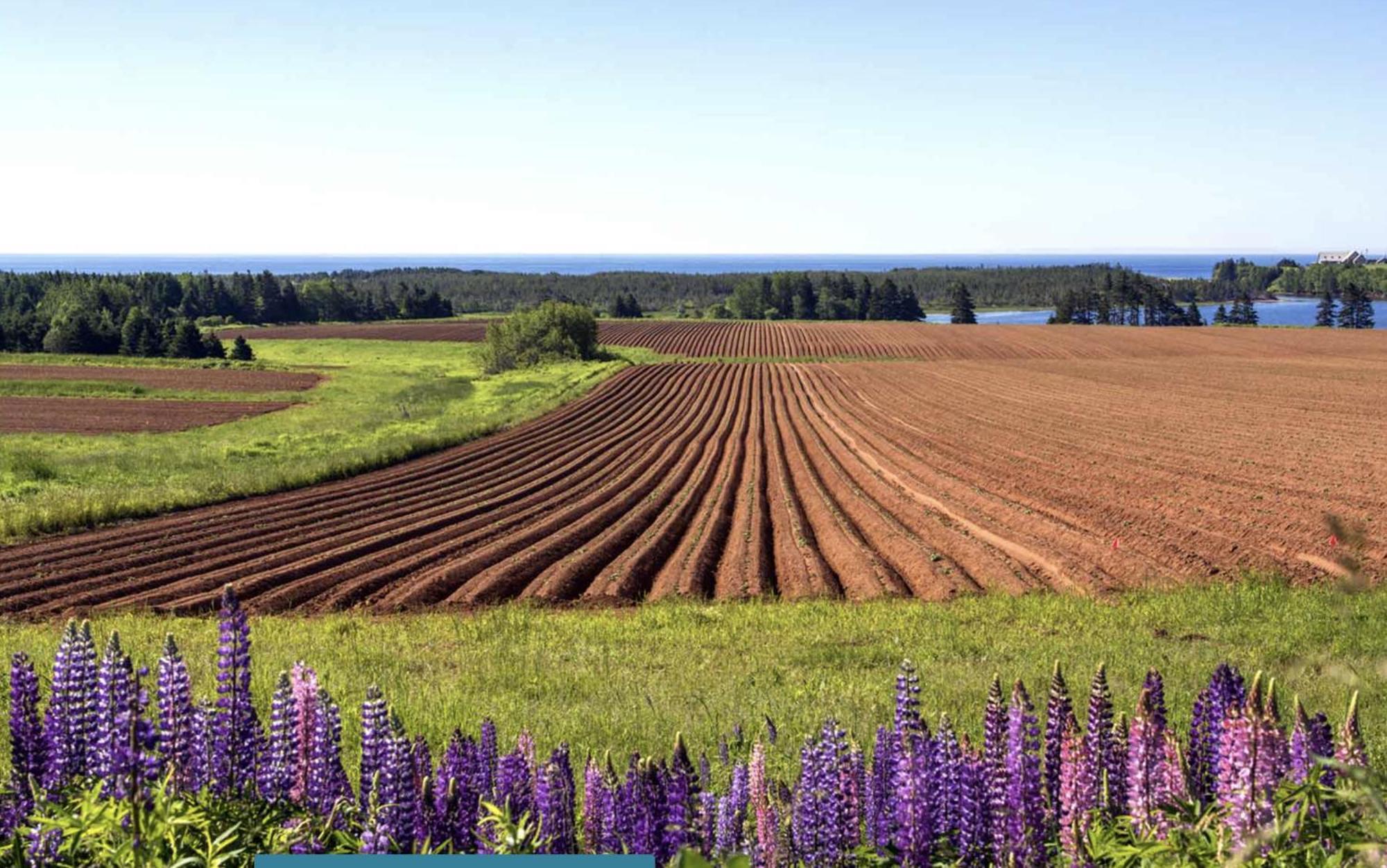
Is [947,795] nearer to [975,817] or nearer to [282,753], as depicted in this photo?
[975,817]

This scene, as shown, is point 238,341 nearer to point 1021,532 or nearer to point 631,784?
point 1021,532

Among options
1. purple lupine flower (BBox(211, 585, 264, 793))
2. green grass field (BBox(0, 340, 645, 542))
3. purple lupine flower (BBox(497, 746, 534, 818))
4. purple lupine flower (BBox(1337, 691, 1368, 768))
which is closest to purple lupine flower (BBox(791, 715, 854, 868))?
purple lupine flower (BBox(497, 746, 534, 818))

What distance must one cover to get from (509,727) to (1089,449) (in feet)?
98.7

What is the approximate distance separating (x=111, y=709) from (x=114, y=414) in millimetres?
56810

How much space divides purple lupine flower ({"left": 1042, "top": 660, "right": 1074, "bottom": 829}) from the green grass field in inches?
1026

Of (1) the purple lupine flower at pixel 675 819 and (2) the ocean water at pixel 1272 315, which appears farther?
(2) the ocean water at pixel 1272 315

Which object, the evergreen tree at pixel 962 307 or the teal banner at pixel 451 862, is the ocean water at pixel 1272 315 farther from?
the teal banner at pixel 451 862

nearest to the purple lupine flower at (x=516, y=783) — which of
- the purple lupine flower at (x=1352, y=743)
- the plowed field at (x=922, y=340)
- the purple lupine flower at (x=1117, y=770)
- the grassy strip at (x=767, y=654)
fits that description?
the purple lupine flower at (x=1117, y=770)

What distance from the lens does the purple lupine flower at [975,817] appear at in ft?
14.5

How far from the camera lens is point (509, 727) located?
367 inches

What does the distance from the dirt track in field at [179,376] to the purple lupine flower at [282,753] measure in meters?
67.4

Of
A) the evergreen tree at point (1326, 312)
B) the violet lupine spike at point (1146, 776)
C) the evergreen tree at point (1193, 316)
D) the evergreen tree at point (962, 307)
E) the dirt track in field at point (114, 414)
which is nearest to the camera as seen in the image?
the violet lupine spike at point (1146, 776)

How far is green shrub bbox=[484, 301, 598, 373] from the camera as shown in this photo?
85125 mm

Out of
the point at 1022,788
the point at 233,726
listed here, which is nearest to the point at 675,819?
the point at 1022,788
